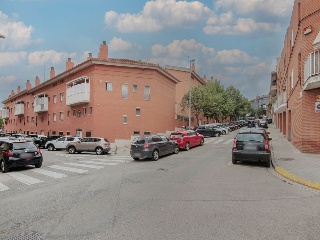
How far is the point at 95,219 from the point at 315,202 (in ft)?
18.5

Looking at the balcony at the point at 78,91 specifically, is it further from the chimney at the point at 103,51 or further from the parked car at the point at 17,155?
the parked car at the point at 17,155

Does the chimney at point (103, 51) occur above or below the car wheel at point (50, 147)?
above

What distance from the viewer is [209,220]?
19.3 feet

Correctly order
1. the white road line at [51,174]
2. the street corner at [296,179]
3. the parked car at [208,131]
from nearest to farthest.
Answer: the street corner at [296,179]
the white road line at [51,174]
the parked car at [208,131]

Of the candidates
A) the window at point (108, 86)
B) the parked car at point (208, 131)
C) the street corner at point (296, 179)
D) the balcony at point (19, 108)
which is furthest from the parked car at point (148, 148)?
the balcony at point (19, 108)

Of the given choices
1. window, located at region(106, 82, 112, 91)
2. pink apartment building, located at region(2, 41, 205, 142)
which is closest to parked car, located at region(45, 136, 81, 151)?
pink apartment building, located at region(2, 41, 205, 142)

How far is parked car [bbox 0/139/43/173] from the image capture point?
13.8 meters

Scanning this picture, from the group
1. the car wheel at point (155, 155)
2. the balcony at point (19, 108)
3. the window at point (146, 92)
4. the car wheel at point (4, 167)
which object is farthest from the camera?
the balcony at point (19, 108)

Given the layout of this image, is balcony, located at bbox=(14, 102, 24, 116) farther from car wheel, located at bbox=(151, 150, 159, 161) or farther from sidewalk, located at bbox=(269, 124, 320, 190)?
sidewalk, located at bbox=(269, 124, 320, 190)

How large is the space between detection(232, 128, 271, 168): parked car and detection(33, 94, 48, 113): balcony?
3637cm

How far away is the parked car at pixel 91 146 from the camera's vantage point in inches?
918

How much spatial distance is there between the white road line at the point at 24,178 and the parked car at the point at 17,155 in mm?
636

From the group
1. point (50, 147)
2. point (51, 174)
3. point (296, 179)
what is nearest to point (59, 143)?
point (50, 147)

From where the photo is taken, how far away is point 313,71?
1519 centimetres
